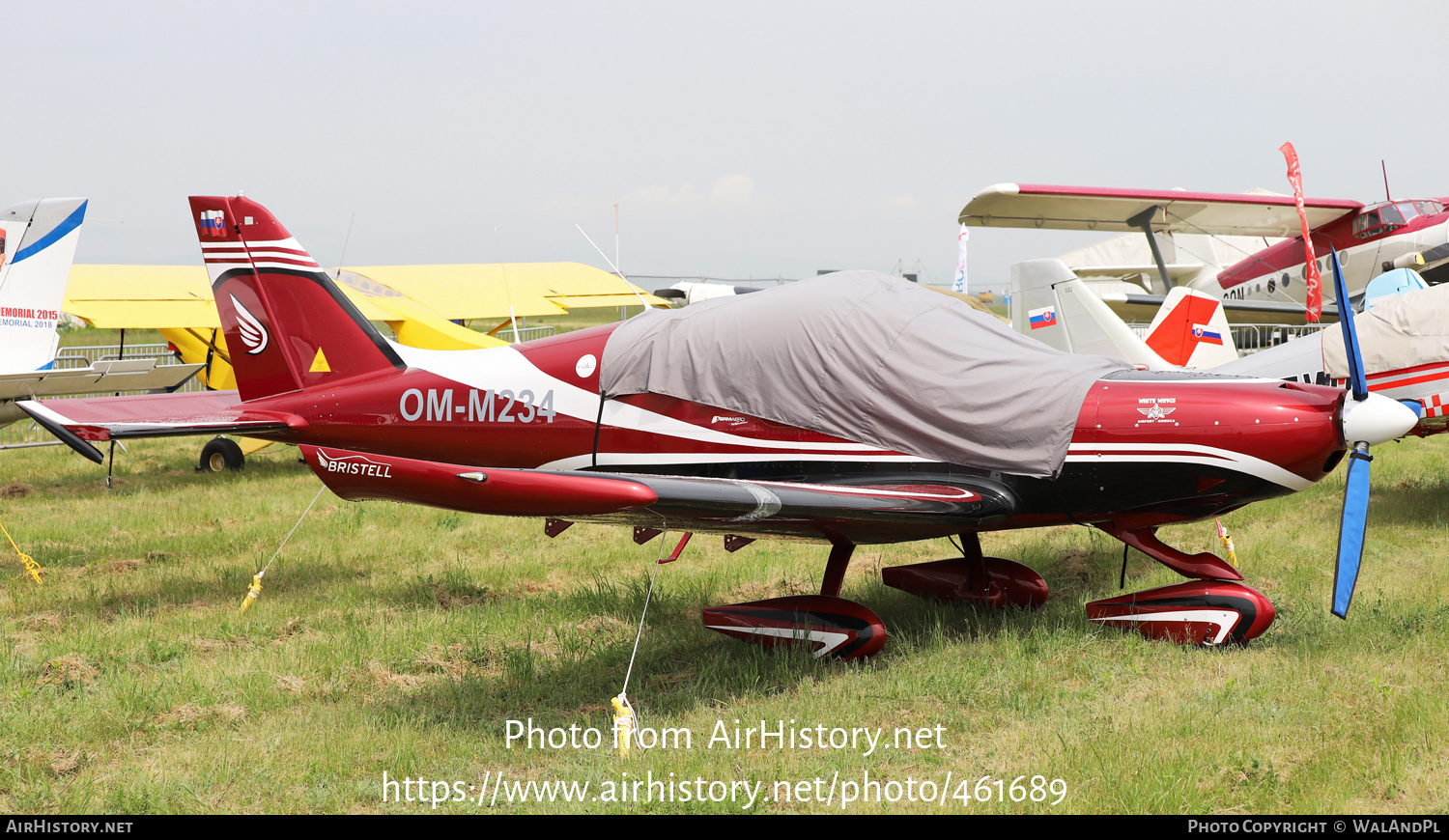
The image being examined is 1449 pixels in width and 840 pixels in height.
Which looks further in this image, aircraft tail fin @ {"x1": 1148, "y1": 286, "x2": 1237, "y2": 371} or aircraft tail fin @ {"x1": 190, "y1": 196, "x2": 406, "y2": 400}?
aircraft tail fin @ {"x1": 1148, "y1": 286, "x2": 1237, "y2": 371}

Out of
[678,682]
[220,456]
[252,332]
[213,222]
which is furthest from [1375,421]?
[220,456]

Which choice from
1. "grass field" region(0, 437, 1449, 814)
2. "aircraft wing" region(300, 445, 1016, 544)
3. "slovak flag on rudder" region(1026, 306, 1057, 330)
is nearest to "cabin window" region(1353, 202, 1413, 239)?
"slovak flag on rudder" region(1026, 306, 1057, 330)

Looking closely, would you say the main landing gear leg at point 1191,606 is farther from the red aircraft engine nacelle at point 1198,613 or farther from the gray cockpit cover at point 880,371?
the gray cockpit cover at point 880,371

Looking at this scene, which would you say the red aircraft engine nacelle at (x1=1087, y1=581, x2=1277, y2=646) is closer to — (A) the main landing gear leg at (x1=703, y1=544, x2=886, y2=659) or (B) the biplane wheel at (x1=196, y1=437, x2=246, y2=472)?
(A) the main landing gear leg at (x1=703, y1=544, x2=886, y2=659)

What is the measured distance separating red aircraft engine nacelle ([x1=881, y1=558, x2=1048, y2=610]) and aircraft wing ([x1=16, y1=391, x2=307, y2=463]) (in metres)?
4.25

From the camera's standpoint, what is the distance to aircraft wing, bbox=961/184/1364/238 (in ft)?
45.6

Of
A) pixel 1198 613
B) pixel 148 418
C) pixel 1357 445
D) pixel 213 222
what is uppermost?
pixel 213 222

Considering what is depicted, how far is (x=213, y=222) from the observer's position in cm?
725

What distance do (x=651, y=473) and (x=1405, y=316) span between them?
20.3ft

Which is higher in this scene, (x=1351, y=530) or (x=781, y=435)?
(x=781, y=435)

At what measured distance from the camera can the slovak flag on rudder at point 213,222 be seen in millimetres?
7219

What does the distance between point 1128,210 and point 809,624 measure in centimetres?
1213

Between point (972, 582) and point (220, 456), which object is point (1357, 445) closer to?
point (972, 582)

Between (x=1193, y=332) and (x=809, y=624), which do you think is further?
(x=1193, y=332)
